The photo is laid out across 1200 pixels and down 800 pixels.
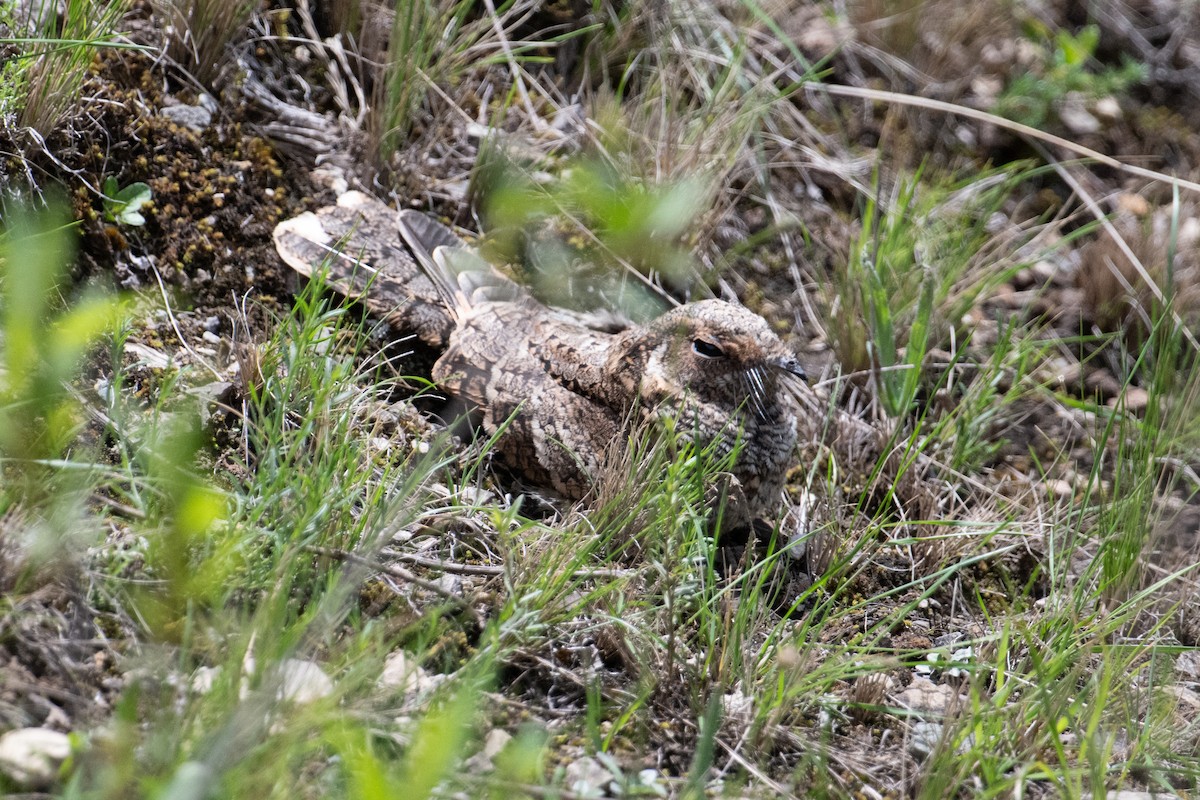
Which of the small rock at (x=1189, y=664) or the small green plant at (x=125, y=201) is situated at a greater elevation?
the small green plant at (x=125, y=201)

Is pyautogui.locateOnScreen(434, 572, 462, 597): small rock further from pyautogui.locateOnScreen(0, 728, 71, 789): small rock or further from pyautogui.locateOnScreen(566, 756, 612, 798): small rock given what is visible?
pyautogui.locateOnScreen(0, 728, 71, 789): small rock

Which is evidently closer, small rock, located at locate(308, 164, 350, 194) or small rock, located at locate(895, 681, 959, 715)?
small rock, located at locate(895, 681, 959, 715)

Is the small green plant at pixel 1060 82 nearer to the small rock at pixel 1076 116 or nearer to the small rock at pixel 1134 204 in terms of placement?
the small rock at pixel 1076 116

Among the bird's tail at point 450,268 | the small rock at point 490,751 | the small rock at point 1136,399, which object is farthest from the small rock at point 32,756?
the small rock at point 1136,399

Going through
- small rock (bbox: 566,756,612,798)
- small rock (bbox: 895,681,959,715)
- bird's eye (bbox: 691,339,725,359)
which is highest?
bird's eye (bbox: 691,339,725,359)

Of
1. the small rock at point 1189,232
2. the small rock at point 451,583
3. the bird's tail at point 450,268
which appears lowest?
the small rock at point 451,583

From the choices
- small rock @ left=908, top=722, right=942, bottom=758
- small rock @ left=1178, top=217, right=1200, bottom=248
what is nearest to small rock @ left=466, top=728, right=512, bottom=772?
small rock @ left=908, top=722, right=942, bottom=758
